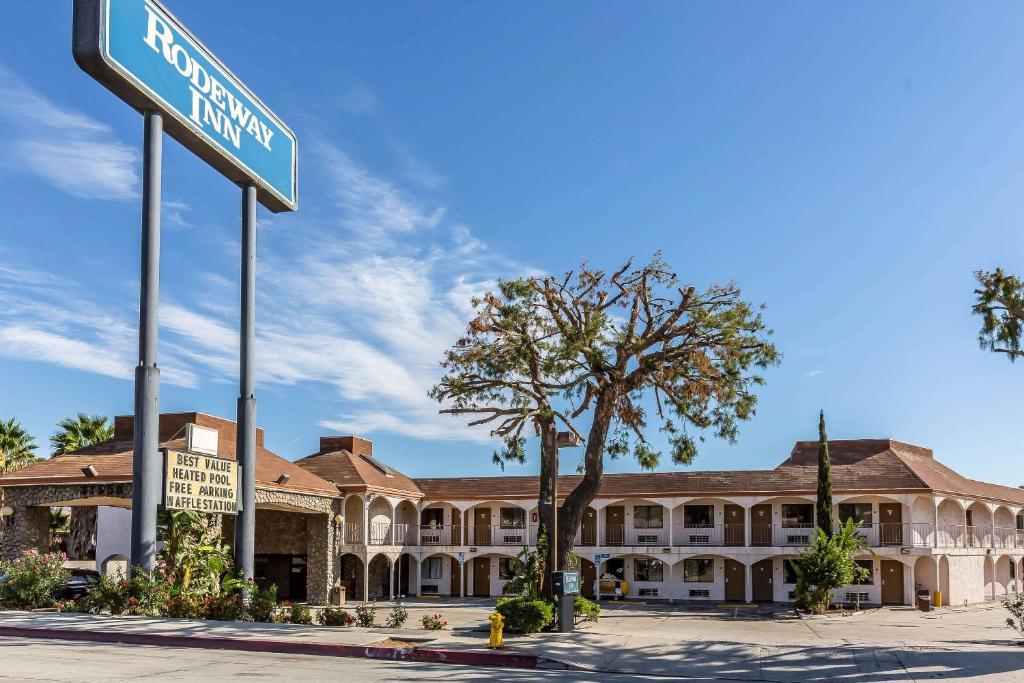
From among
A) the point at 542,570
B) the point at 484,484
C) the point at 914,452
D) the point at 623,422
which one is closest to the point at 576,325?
the point at 623,422

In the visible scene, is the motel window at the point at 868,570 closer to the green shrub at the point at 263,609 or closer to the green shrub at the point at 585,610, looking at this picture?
the green shrub at the point at 585,610

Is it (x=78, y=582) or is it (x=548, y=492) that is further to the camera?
(x=78, y=582)

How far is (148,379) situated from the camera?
21828 millimetres

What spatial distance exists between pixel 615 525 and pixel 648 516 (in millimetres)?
1614

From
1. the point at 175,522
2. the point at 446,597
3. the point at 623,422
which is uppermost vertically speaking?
the point at 623,422

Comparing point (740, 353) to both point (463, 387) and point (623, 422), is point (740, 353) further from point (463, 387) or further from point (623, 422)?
point (463, 387)

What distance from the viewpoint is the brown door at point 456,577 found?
158 feet

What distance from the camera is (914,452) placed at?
48.0 m

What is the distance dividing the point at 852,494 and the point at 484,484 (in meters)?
17.1

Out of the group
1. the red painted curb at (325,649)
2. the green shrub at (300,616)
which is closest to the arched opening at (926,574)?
the green shrub at (300,616)

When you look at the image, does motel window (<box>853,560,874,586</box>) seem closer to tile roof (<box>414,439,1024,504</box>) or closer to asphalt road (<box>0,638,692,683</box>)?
tile roof (<box>414,439,1024,504</box>)

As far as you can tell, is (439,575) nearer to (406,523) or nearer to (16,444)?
(406,523)

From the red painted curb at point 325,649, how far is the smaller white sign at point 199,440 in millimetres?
5440

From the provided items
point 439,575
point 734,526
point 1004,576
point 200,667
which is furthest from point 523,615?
point 1004,576
